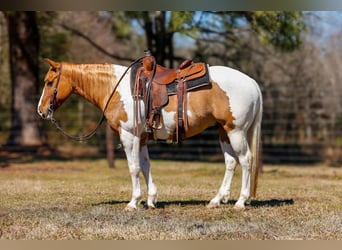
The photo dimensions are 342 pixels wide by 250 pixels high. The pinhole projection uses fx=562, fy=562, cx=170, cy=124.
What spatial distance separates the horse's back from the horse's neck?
3.56 feet

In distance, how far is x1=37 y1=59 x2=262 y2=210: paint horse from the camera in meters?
5.73

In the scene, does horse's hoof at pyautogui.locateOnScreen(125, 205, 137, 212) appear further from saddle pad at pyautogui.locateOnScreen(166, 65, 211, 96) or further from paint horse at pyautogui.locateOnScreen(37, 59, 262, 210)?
saddle pad at pyautogui.locateOnScreen(166, 65, 211, 96)

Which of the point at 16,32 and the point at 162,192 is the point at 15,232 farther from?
the point at 16,32

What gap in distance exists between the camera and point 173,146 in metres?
14.4

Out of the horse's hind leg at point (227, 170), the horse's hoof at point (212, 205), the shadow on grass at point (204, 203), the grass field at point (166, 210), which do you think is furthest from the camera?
the shadow on grass at point (204, 203)

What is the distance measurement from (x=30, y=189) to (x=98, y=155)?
6.75 meters

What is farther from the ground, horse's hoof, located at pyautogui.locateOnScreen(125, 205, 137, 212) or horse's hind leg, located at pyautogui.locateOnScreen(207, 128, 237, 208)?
horse's hind leg, located at pyautogui.locateOnScreen(207, 128, 237, 208)

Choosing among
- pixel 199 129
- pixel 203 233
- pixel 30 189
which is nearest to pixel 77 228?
pixel 203 233

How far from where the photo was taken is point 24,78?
1402 cm

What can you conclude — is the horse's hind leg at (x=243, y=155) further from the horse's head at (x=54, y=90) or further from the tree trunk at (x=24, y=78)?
the tree trunk at (x=24, y=78)

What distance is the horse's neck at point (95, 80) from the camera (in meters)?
5.93

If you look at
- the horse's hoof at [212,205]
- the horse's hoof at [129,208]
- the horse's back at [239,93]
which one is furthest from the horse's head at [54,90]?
the horse's hoof at [212,205]

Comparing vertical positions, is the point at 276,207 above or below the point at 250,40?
below

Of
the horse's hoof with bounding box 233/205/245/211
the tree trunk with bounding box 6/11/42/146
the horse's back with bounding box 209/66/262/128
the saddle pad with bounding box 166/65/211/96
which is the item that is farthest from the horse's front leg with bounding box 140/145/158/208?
the tree trunk with bounding box 6/11/42/146
